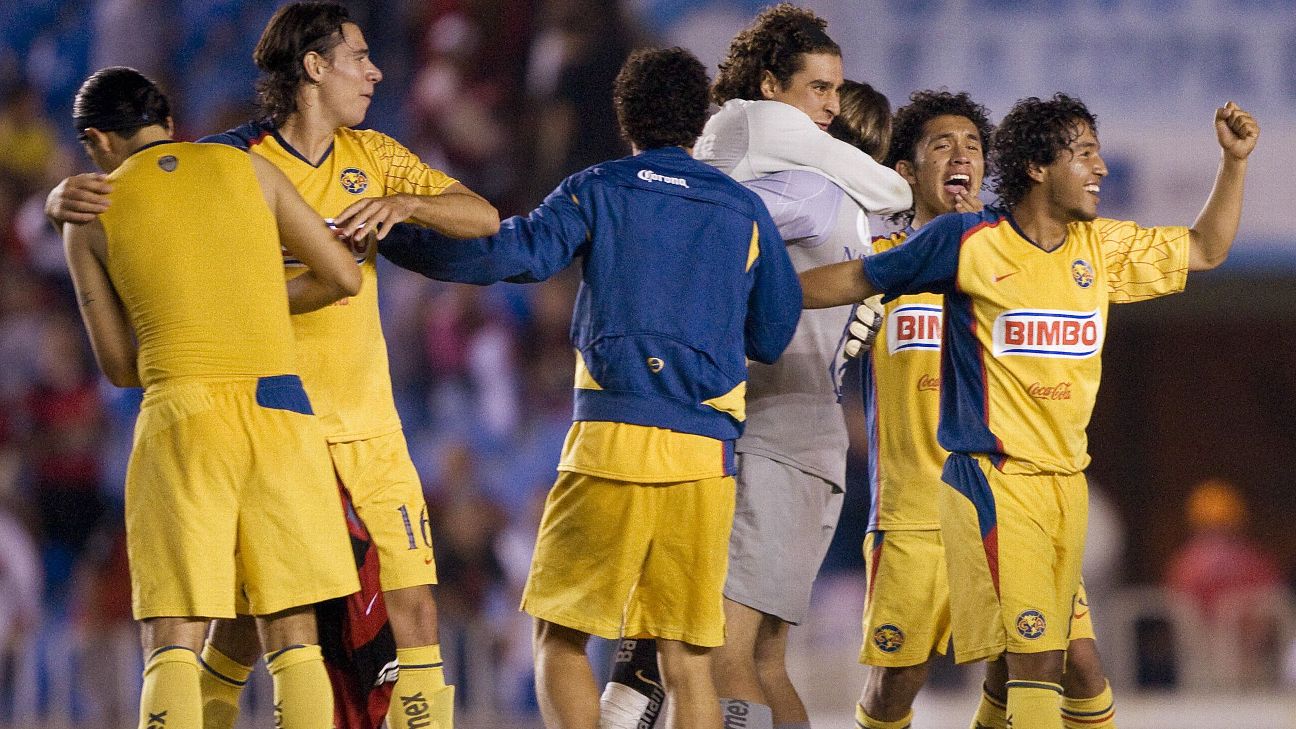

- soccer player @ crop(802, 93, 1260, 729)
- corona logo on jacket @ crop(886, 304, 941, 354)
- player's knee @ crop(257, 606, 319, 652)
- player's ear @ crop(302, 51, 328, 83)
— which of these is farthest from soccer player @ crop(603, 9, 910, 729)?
player's ear @ crop(302, 51, 328, 83)

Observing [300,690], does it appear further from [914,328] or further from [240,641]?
[914,328]

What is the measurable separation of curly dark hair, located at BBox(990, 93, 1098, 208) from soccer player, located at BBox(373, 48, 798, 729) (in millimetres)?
807

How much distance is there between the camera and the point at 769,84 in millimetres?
5148

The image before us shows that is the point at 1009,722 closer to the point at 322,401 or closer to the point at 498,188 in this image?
the point at 322,401

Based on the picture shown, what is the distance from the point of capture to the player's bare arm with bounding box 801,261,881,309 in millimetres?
4707

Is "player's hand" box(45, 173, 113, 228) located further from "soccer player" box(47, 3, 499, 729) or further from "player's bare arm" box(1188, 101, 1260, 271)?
"player's bare arm" box(1188, 101, 1260, 271)

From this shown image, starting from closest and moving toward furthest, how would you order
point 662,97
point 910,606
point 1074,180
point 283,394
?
point 283,394 < point 662,97 < point 1074,180 < point 910,606

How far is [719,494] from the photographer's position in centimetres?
455

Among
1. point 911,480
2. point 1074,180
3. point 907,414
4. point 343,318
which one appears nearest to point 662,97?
point 343,318

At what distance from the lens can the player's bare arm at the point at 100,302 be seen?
4051 millimetres

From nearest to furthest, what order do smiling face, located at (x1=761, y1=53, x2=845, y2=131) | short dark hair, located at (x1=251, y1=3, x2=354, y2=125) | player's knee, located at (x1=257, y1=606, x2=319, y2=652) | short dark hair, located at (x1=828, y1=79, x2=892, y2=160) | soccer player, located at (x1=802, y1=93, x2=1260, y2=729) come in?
player's knee, located at (x1=257, y1=606, x2=319, y2=652), soccer player, located at (x1=802, y1=93, x2=1260, y2=729), short dark hair, located at (x1=251, y1=3, x2=354, y2=125), smiling face, located at (x1=761, y1=53, x2=845, y2=131), short dark hair, located at (x1=828, y1=79, x2=892, y2=160)

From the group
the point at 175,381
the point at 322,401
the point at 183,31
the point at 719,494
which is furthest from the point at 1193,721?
the point at 183,31

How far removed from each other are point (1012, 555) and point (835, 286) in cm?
90

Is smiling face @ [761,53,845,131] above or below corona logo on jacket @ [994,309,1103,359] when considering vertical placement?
above
